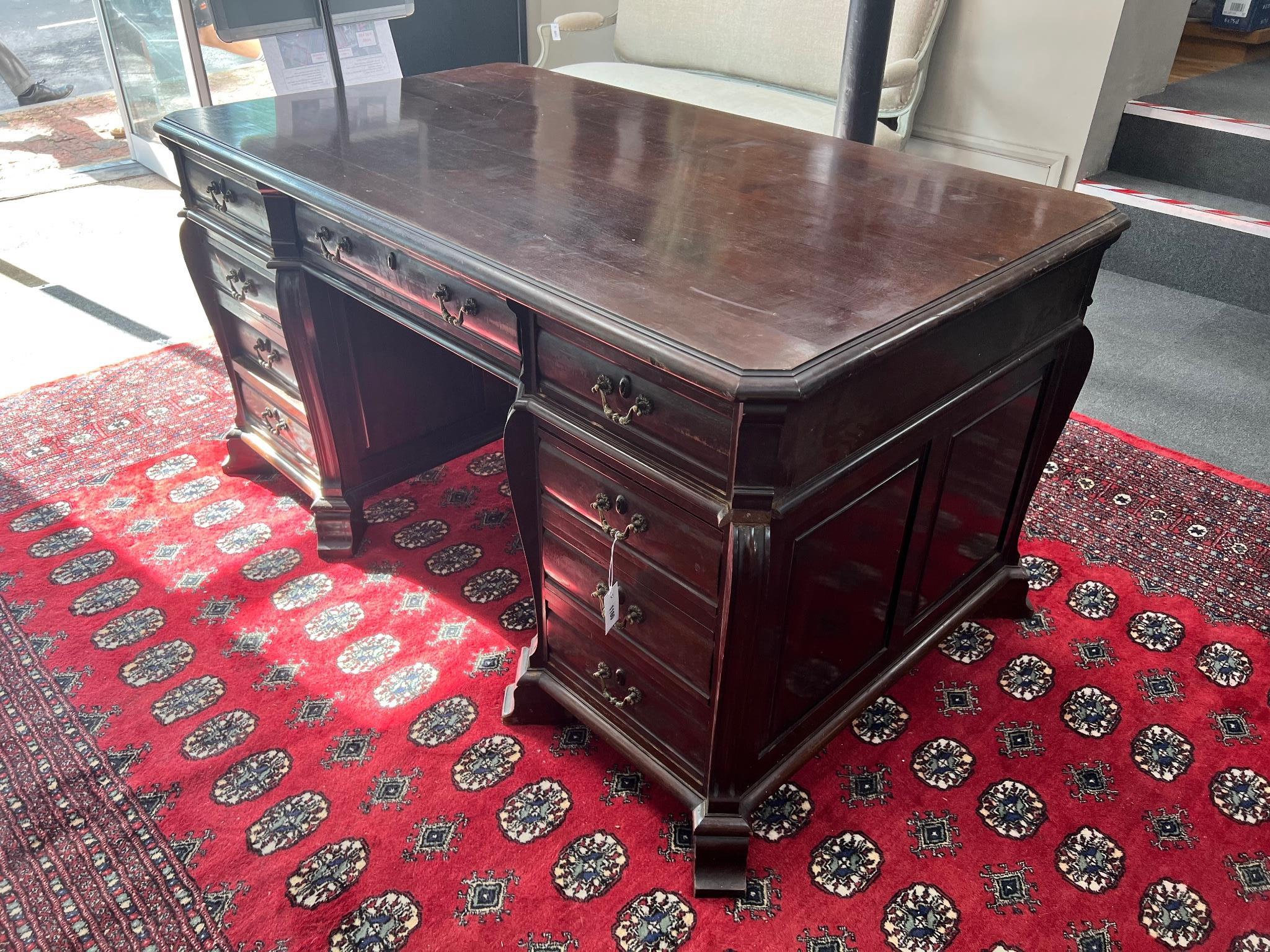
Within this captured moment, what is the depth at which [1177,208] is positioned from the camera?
350 centimetres

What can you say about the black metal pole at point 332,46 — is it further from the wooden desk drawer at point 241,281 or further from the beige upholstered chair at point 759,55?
the beige upholstered chair at point 759,55

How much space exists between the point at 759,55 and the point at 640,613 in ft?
10.4

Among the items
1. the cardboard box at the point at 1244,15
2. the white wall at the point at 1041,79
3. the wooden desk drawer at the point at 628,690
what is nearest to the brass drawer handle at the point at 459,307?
the wooden desk drawer at the point at 628,690

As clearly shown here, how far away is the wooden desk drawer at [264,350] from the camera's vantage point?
7.00 ft

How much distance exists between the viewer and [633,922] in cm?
142

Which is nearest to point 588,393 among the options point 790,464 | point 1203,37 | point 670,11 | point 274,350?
point 790,464

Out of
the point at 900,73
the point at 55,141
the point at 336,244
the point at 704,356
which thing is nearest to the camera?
the point at 704,356

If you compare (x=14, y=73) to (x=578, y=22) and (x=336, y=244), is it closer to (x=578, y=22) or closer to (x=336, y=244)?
(x=578, y=22)

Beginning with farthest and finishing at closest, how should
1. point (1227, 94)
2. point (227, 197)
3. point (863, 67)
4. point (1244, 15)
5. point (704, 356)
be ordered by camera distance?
point (1244, 15)
point (1227, 94)
point (863, 67)
point (227, 197)
point (704, 356)

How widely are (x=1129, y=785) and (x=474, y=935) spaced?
113 cm

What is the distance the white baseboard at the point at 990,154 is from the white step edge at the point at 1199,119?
380 mm

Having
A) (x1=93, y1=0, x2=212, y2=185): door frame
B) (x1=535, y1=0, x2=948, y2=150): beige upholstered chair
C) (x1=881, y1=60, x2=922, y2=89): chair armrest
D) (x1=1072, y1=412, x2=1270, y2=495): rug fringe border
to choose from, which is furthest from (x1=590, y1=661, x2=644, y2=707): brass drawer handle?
(x1=93, y1=0, x2=212, y2=185): door frame

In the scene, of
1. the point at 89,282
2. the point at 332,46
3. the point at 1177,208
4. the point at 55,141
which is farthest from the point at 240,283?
the point at 55,141

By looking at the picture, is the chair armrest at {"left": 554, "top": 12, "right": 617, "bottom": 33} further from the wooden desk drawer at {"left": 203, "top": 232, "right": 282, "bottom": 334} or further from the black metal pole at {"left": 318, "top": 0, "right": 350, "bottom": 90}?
the wooden desk drawer at {"left": 203, "top": 232, "right": 282, "bottom": 334}
